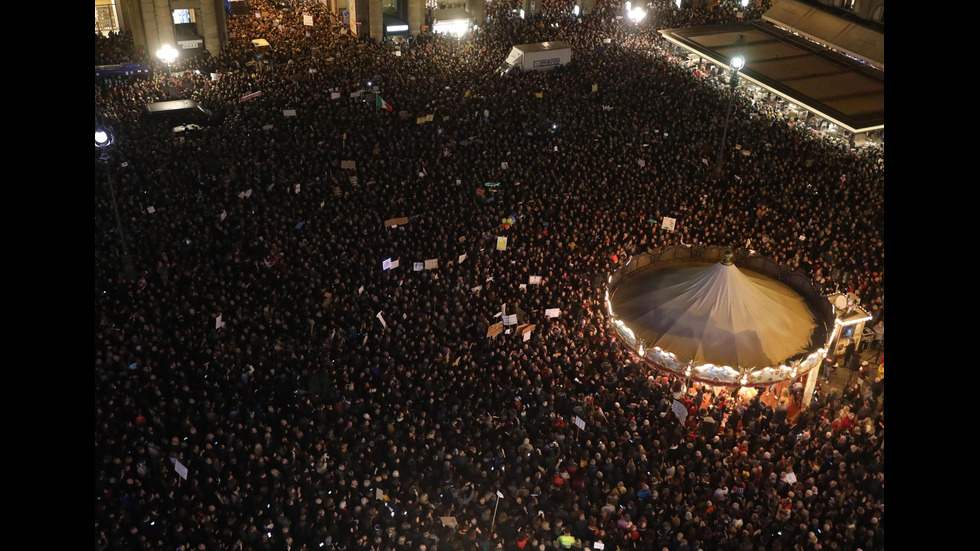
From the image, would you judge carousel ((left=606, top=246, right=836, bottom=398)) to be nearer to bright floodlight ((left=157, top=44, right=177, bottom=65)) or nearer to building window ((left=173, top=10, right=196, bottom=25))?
bright floodlight ((left=157, top=44, right=177, bottom=65))

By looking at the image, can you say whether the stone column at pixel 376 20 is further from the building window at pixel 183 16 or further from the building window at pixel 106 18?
the building window at pixel 106 18

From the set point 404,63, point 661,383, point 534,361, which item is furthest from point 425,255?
point 404,63

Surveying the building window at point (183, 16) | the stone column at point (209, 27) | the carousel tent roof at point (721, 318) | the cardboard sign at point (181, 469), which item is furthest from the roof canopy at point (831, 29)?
the cardboard sign at point (181, 469)

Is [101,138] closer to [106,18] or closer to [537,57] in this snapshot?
[537,57]

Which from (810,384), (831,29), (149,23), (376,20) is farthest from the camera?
(376,20)

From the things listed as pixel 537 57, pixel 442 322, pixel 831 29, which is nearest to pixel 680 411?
pixel 442 322

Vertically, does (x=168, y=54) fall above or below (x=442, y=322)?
above
